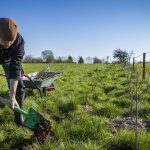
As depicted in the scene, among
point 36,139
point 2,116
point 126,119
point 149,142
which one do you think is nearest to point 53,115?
point 2,116

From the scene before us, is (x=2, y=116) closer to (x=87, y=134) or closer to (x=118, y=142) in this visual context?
(x=87, y=134)

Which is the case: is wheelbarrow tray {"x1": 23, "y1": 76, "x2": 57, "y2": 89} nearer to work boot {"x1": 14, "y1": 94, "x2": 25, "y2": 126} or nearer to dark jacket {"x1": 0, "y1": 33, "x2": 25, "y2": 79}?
work boot {"x1": 14, "y1": 94, "x2": 25, "y2": 126}

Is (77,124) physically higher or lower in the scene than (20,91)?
lower

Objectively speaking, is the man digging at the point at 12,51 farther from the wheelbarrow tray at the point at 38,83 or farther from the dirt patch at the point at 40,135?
the wheelbarrow tray at the point at 38,83

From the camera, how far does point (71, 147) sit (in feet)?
16.0

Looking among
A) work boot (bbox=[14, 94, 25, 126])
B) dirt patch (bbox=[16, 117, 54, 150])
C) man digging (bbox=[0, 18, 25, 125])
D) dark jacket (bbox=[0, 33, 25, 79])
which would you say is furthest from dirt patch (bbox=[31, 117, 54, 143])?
work boot (bbox=[14, 94, 25, 126])

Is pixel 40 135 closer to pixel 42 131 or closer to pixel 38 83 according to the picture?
pixel 42 131

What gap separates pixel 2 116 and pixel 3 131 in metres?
0.83

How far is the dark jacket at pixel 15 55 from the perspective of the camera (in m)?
5.23

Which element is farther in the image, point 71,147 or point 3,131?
point 3,131

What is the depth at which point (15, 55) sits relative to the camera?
5.34 metres

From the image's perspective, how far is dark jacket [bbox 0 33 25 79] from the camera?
17.2 ft

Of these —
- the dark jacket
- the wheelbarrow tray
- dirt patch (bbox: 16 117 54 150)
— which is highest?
the dark jacket

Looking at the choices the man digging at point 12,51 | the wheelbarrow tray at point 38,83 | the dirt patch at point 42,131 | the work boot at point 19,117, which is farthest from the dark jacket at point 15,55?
the wheelbarrow tray at point 38,83
